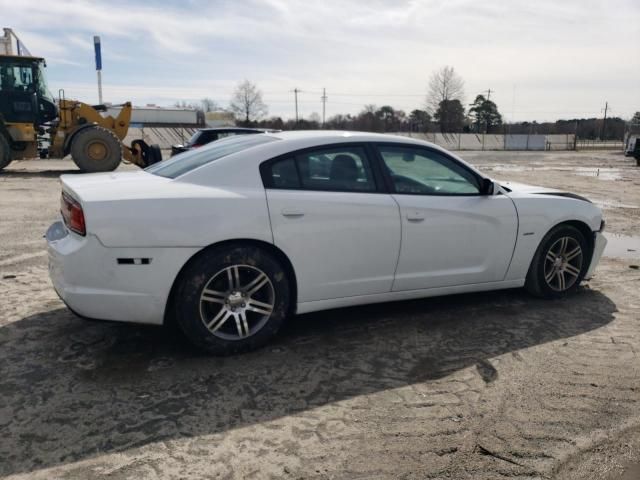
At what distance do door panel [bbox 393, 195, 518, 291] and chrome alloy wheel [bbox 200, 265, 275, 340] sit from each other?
3.51 ft

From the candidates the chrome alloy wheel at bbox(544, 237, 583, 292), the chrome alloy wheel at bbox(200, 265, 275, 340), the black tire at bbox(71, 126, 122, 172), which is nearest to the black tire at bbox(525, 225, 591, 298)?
the chrome alloy wheel at bbox(544, 237, 583, 292)

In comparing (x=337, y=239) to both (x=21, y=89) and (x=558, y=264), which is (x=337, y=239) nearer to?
(x=558, y=264)

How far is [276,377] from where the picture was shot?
3.33 m

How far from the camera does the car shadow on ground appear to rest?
2.74 m

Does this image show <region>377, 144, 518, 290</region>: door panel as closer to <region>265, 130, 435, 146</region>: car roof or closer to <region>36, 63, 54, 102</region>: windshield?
<region>265, 130, 435, 146</region>: car roof

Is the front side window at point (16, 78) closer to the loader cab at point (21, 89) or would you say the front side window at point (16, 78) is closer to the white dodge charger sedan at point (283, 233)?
the loader cab at point (21, 89)

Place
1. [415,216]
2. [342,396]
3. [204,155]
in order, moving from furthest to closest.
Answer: [204,155], [415,216], [342,396]

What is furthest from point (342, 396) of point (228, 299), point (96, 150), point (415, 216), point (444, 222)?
point (96, 150)

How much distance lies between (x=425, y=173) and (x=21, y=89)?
618 inches

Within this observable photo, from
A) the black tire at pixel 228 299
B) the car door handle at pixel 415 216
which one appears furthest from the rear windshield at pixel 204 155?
the car door handle at pixel 415 216

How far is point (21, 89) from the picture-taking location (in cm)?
1577

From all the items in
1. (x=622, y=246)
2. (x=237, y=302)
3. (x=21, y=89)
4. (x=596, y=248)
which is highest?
(x=21, y=89)

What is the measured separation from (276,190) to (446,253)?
4.87 feet

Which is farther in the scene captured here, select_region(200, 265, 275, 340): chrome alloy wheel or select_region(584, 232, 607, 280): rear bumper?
select_region(584, 232, 607, 280): rear bumper
